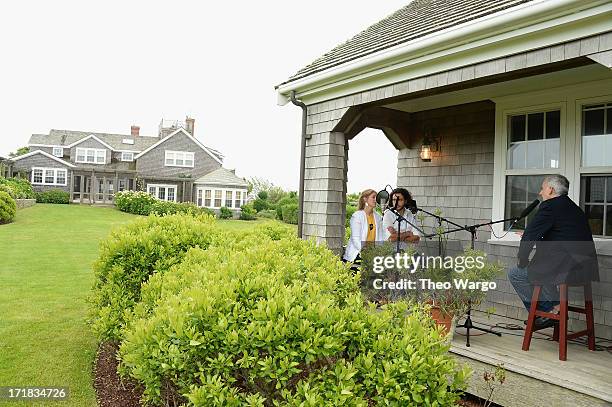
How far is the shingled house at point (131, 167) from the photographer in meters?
36.2

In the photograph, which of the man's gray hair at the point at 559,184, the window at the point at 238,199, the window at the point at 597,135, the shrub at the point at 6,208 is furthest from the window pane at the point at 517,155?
the window at the point at 238,199

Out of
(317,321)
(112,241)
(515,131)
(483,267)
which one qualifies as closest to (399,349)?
(317,321)

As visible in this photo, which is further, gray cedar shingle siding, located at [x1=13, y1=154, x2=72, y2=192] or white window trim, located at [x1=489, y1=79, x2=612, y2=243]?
gray cedar shingle siding, located at [x1=13, y1=154, x2=72, y2=192]

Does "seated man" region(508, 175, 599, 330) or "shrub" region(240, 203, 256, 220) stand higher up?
"seated man" region(508, 175, 599, 330)

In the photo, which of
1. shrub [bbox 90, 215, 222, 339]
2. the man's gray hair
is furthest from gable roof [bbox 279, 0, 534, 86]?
shrub [bbox 90, 215, 222, 339]

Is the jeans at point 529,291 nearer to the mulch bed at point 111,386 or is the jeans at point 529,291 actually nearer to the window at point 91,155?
the mulch bed at point 111,386

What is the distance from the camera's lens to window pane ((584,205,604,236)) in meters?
4.91

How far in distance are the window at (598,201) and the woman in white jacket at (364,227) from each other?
2.24 meters

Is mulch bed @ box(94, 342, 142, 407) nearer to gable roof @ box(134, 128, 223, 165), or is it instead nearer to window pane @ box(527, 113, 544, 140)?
window pane @ box(527, 113, 544, 140)

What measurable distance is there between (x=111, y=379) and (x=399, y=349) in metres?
3.05

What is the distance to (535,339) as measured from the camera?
179 inches

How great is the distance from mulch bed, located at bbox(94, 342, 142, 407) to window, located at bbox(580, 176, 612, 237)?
4683 mm

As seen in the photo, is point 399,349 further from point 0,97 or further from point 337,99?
point 0,97

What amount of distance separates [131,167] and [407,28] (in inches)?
1451
